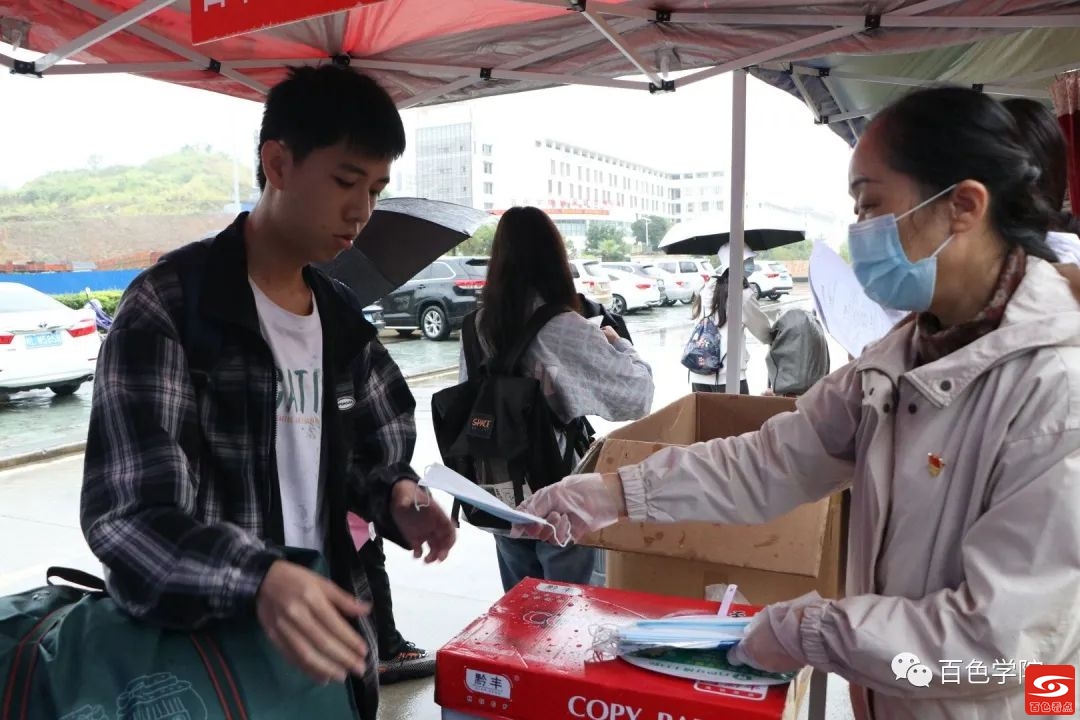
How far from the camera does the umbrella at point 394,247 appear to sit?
3309 mm

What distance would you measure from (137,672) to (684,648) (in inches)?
28.6

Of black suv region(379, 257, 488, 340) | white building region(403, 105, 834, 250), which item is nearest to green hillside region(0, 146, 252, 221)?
white building region(403, 105, 834, 250)

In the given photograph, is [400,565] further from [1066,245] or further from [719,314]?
[1066,245]

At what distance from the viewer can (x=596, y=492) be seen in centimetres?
151

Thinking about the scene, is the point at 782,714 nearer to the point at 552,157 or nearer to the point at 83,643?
the point at 83,643

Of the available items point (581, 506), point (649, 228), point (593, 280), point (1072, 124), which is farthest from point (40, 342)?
point (649, 228)

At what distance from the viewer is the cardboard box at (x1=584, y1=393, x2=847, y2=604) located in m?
1.60

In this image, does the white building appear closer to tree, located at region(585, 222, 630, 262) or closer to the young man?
tree, located at region(585, 222, 630, 262)

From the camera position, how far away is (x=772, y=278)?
58.1 ft

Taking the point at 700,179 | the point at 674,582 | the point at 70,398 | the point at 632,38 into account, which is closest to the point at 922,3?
the point at 632,38

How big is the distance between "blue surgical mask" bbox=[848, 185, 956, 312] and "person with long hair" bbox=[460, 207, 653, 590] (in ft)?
4.12

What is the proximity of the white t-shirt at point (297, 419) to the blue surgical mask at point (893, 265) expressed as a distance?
0.92m

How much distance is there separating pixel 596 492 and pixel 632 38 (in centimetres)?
199

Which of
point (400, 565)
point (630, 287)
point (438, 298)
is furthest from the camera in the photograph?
point (630, 287)
